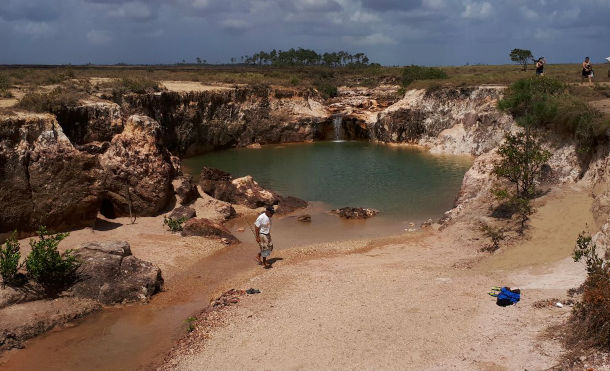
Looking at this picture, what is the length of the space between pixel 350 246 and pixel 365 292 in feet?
17.9

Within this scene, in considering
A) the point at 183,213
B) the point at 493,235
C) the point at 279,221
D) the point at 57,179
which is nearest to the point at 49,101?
the point at 57,179

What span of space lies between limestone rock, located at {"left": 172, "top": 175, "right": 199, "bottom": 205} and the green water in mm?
5646

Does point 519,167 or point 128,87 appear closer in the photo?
point 519,167

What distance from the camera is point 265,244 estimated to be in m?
15.5

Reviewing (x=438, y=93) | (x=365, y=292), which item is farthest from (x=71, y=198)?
(x=438, y=93)

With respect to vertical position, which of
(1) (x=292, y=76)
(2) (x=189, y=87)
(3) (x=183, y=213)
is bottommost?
(3) (x=183, y=213)

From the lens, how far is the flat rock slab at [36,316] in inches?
432

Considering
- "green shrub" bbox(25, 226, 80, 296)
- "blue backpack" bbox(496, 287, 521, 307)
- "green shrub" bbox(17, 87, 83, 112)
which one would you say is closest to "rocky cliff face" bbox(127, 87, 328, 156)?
"green shrub" bbox(17, 87, 83, 112)

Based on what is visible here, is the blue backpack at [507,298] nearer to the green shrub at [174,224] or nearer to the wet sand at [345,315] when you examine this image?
the wet sand at [345,315]

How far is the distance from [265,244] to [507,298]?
7079mm

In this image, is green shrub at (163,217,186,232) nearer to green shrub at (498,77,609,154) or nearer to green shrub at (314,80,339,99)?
green shrub at (498,77,609,154)

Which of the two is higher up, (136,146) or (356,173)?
(136,146)

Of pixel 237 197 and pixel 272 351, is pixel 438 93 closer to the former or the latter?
pixel 237 197

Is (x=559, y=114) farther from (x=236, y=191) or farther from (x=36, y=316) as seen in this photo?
(x=36, y=316)
